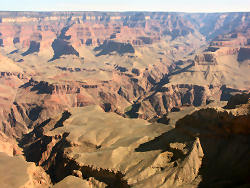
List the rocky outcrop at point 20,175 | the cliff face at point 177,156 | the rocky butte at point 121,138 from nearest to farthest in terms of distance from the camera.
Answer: the cliff face at point 177,156
the rocky butte at point 121,138
the rocky outcrop at point 20,175

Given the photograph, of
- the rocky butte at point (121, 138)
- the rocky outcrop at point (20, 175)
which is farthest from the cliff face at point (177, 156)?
the rocky outcrop at point (20, 175)

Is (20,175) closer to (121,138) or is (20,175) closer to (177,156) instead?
(121,138)

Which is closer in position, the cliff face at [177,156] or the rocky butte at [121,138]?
the cliff face at [177,156]

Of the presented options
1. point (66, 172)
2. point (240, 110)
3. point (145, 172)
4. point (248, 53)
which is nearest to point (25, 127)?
point (66, 172)

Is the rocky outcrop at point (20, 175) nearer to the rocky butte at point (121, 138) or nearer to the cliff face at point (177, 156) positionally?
the rocky butte at point (121, 138)

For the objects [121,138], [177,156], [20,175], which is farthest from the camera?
[121,138]

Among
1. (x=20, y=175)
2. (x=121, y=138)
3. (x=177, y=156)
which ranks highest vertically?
(x=177, y=156)

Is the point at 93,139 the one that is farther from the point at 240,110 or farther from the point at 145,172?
the point at 240,110

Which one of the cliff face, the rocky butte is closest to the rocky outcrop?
the rocky butte

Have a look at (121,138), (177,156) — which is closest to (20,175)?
(121,138)

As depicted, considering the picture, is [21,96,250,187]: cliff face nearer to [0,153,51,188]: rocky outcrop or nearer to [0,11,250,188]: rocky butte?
[0,11,250,188]: rocky butte

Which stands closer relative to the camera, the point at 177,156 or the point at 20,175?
the point at 177,156

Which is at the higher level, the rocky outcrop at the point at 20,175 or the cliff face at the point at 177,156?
the cliff face at the point at 177,156
